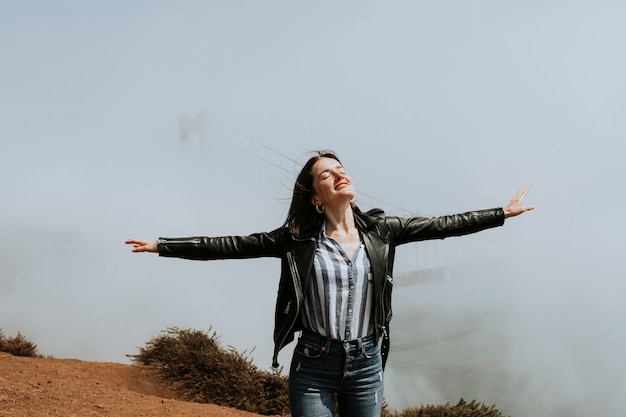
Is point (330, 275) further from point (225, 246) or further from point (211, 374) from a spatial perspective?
point (211, 374)

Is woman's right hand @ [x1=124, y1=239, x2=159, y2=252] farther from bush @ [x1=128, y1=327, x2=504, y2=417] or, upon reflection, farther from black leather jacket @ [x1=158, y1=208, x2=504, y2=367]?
bush @ [x1=128, y1=327, x2=504, y2=417]

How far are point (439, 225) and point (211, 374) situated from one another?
6.33 meters


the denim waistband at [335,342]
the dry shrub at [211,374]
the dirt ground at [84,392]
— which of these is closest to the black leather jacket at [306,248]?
the denim waistband at [335,342]

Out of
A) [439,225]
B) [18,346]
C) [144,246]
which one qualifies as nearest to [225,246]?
[144,246]

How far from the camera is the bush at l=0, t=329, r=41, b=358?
11.6m

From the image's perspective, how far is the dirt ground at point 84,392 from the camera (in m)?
7.78

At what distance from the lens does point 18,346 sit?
11648 millimetres

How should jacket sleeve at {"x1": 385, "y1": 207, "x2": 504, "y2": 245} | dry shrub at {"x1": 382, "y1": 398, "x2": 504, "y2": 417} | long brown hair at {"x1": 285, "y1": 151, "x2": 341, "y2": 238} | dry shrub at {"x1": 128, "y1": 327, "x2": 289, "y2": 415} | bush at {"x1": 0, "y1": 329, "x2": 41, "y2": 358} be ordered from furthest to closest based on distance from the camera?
bush at {"x1": 0, "y1": 329, "x2": 41, "y2": 358}
dry shrub at {"x1": 128, "y1": 327, "x2": 289, "y2": 415}
dry shrub at {"x1": 382, "y1": 398, "x2": 504, "y2": 417}
jacket sleeve at {"x1": 385, "y1": 207, "x2": 504, "y2": 245}
long brown hair at {"x1": 285, "y1": 151, "x2": 341, "y2": 238}

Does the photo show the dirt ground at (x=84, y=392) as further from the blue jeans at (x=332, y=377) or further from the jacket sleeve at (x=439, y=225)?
the jacket sleeve at (x=439, y=225)

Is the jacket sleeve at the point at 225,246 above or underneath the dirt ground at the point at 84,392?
above

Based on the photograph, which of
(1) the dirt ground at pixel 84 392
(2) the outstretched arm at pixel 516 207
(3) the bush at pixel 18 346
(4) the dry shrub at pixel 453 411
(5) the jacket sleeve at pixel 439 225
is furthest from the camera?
(3) the bush at pixel 18 346

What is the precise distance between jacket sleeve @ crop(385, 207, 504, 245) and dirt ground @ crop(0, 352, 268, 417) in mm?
4614

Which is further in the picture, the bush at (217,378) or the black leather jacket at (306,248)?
the bush at (217,378)

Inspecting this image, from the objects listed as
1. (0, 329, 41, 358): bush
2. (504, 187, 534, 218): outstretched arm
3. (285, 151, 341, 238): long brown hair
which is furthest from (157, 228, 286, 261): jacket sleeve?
(0, 329, 41, 358): bush
